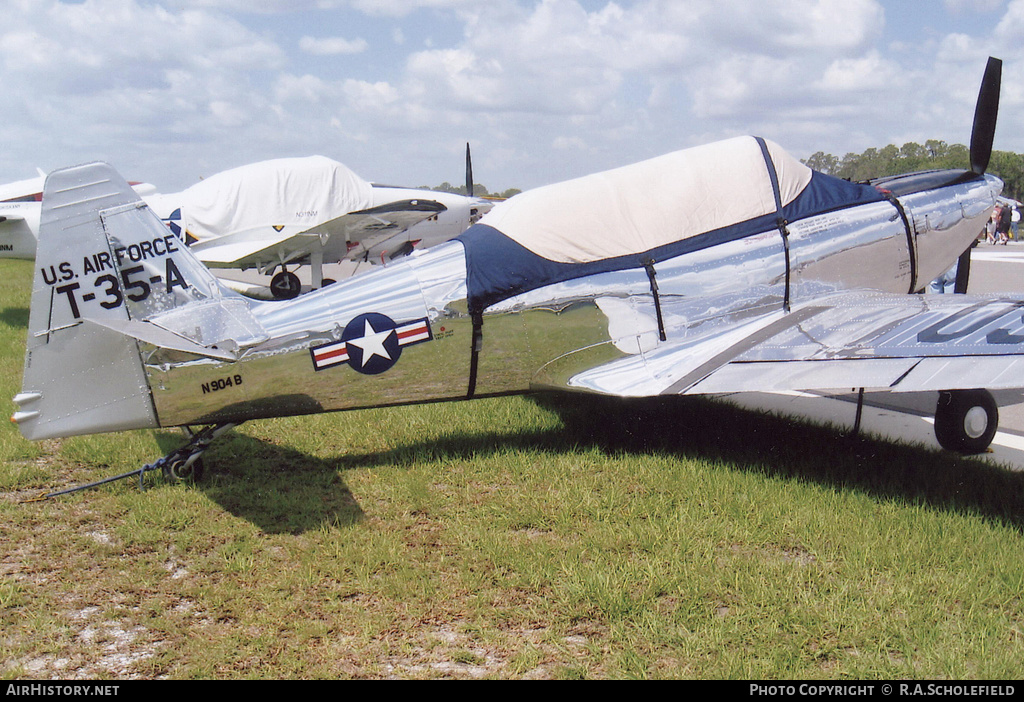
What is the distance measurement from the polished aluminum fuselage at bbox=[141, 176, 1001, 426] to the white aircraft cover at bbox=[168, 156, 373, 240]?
9876 millimetres

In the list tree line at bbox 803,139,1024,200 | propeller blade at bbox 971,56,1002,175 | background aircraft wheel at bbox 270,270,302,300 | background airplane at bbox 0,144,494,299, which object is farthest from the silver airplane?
tree line at bbox 803,139,1024,200

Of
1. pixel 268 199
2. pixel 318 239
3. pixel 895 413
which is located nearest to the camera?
pixel 895 413

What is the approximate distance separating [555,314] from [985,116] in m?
4.78

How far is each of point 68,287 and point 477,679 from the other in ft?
9.84

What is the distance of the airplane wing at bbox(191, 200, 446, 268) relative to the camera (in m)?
13.6

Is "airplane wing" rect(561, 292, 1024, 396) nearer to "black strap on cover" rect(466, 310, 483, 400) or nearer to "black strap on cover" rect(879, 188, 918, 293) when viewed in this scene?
"black strap on cover" rect(466, 310, 483, 400)

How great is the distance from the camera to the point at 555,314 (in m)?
4.76

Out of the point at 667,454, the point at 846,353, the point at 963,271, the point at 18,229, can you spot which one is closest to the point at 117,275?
the point at 667,454

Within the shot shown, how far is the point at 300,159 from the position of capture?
1448 cm

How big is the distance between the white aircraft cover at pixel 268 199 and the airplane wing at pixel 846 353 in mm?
10457

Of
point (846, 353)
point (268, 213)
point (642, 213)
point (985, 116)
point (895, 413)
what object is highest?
point (268, 213)

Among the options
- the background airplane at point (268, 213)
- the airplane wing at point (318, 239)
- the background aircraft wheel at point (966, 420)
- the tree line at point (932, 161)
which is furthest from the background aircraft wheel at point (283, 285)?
the tree line at point (932, 161)

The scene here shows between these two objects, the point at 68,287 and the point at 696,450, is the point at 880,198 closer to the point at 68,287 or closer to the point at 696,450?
the point at 696,450

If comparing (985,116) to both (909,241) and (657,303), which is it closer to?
(909,241)
